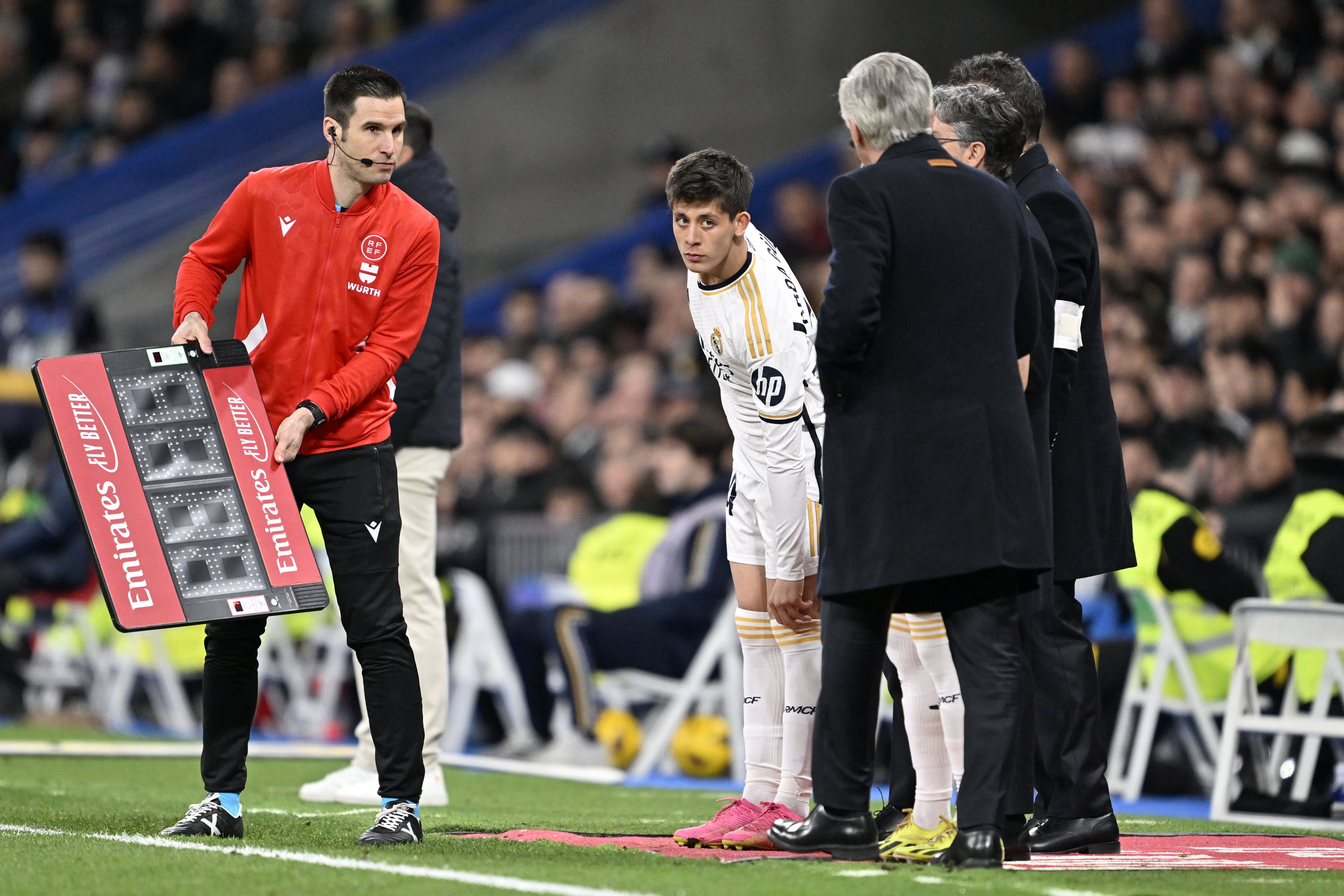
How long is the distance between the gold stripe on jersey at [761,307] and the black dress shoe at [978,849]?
57.5 inches

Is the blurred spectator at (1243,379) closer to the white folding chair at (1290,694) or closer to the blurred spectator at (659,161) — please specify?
the white folding chair at (1290,694)

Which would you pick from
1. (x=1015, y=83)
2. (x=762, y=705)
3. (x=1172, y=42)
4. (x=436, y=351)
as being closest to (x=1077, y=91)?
(x=1172, y=42)

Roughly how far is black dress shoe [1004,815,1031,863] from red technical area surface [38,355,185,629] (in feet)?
7.84

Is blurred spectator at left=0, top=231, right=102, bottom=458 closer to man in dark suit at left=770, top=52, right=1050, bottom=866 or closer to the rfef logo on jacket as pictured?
the rfef logo on jacket

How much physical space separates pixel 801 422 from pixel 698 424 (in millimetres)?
4487

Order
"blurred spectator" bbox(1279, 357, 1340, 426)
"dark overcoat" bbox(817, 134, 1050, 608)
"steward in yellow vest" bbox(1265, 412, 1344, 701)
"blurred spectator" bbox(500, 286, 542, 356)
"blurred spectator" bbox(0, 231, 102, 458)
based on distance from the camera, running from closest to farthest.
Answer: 1. "dark overcoat" bbox(817, 134, 1050, 608)
2. "steward in yellow vest" bbox(1265, 412, 1344, 701)
3. "blurred spectator" bbox(1279, 357, 1340, 426)
4. "blurred spectator" bbox(0, 231, 102, 458)
5. "blurred spectator" bbox(500, 286, 542, 356)

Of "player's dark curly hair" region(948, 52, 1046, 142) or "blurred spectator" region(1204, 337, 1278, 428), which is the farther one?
"blurred spectator" region(1204, 337, 1278, 428)

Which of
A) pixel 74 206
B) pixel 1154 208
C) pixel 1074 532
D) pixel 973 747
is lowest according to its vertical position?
pixel 973 747

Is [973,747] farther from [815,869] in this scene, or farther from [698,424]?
[698,424]

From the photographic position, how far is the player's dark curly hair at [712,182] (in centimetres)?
514

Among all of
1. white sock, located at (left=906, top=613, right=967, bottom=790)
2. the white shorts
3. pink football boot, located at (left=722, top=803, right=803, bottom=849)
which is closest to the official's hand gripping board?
the white shorts

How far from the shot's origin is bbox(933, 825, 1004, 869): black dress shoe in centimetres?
452

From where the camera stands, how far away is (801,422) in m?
5.21

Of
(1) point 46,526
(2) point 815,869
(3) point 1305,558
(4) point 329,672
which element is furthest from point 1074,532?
(1) point 46,526
